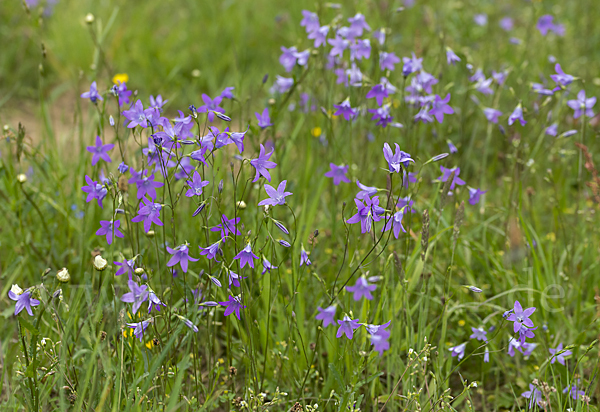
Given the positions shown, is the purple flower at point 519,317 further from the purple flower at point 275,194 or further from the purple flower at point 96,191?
the purple flower at point 96,191

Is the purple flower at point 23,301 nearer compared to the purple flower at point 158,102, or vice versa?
the purple flower at point 23,301

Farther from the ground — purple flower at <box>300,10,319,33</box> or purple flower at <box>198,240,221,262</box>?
purple flower at <box>300,10,319,33</box>

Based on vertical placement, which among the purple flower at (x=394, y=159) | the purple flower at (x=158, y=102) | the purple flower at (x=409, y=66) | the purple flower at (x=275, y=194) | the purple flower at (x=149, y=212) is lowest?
the purple flower at (x=149, y=212)

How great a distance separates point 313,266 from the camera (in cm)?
269

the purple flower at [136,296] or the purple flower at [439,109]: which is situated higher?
the purple flower at [439,109]

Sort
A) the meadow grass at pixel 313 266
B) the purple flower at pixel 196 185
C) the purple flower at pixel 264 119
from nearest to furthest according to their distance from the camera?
the purple flower at pixel 196 185
the meadow grass at pixel 313 266
the purple flower at pixel 264 119

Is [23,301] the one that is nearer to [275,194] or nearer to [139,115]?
[139,115]

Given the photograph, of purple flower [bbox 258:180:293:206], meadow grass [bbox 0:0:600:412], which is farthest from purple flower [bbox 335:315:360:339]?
purple flower [bbox 258:180:293:206]

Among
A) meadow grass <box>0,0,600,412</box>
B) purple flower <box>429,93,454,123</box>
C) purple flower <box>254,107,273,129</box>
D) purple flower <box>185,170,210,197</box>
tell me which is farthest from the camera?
purple flower <box>429,93,454,123</box>

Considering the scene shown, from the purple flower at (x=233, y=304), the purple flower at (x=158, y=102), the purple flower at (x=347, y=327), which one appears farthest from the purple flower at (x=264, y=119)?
the purple flower at (x=347, y=327)

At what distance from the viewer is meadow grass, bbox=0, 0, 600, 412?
6.15 ft

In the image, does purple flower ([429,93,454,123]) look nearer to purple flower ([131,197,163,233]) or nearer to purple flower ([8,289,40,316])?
purple flower ([131,197,163,233])

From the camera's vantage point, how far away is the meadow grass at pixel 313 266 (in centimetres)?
187

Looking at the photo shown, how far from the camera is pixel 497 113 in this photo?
2799 millimetres
